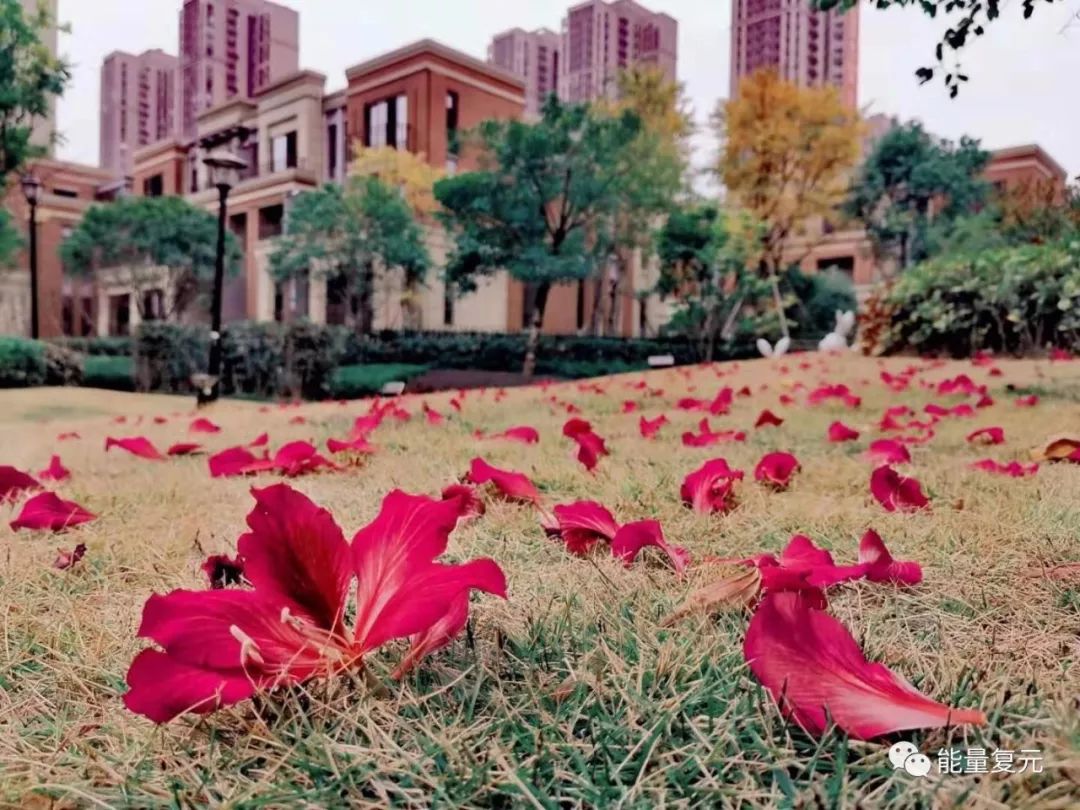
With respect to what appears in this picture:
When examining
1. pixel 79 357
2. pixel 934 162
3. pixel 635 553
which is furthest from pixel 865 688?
pixel 934 162

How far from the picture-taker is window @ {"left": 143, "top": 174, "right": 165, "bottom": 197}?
1814 centimetres

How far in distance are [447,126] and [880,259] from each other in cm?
923

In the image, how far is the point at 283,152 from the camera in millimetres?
14984

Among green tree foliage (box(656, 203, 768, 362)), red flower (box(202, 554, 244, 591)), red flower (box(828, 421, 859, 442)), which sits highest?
green tree foliage (box(656, 203, 768, 362))

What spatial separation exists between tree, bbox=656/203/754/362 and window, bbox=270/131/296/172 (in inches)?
288

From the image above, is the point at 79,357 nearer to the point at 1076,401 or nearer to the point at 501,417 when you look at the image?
the point at 501,417

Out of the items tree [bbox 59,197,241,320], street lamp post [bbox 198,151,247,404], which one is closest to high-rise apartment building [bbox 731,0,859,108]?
street lamp post [bbox 198,151,247,404]

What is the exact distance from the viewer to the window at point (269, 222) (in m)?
15.3

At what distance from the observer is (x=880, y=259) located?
55.1 feet

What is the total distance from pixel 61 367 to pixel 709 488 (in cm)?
882

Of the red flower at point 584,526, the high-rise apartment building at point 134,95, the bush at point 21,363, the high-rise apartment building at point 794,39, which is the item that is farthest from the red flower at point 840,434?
the bush at point 21,363

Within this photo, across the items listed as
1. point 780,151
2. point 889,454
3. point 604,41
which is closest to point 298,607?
point 889,454

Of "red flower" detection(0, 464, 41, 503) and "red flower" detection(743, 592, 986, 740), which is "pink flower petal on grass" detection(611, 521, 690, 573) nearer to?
"red flower" detection(743, 592, 986, 740)

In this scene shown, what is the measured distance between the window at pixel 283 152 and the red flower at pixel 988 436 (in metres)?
14.6
